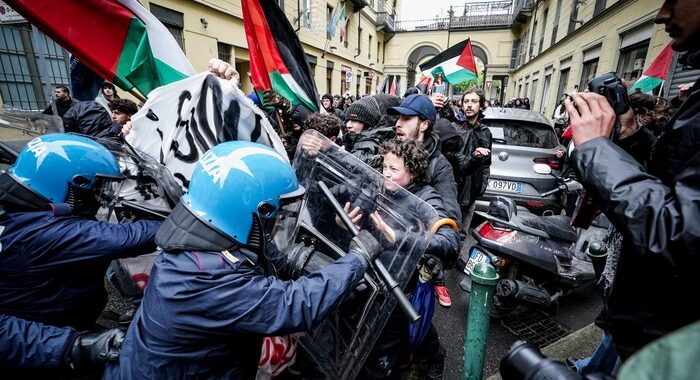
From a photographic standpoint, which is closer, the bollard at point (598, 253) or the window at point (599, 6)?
the bollard at point (598, 253)

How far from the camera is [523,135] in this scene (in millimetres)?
4863

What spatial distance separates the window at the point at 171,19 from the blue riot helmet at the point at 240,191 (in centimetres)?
916

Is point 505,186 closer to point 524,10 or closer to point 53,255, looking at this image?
point 53,255

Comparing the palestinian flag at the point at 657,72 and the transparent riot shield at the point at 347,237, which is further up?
the palestinian flag at the point at 657,72

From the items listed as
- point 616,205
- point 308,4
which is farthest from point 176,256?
point 308,4

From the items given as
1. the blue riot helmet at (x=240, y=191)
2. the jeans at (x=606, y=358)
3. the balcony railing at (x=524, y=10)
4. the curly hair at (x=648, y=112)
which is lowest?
the jeans at (x=606, y=358)

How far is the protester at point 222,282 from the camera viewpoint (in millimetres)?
1113

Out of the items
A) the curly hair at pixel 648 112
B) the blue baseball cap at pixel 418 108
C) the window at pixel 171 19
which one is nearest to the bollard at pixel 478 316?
the blue baseball cap at pixel 418 108

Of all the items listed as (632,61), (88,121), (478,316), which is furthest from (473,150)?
(632,61)

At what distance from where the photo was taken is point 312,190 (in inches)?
66.7

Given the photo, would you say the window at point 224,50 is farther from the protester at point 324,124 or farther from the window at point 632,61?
the window at point 632,61

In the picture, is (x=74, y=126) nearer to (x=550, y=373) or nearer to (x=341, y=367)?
(x=341, y=367)

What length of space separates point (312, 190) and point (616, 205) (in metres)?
1.23

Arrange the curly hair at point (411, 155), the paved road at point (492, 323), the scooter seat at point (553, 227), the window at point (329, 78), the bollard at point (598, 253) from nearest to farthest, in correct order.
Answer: the curly hair at point (411, 155) → the paved road at point (492, 323) → the bollard at point (598, 253) → the scooter seat at point (553, 227) → the window at point (329, 78)
